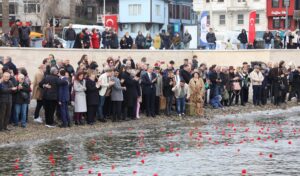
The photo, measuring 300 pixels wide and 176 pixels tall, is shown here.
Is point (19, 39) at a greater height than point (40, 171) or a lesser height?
greater

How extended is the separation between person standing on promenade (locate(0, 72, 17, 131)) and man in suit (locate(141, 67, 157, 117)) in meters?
6.53

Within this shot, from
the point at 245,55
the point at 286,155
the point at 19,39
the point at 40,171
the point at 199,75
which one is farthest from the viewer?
the point at 245,55

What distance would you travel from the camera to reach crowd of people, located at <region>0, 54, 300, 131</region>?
24250 mm

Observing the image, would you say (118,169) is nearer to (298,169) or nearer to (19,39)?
(298,169)

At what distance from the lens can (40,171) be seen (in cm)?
1656

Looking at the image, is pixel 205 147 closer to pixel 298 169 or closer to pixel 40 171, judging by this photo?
pixel 298 169

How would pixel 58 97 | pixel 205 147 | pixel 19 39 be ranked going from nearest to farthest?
pixel 205 147
pixel 58 97
pixel 19 39

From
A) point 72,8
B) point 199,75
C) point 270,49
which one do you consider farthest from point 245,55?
point 72,8

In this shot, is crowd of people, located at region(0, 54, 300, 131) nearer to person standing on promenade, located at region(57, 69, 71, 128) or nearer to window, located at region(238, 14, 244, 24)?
person standing on promenade, located at region(57, 69, 71, 128)

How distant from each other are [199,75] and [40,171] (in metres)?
14.5

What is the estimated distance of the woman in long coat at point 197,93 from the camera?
96.8 ft

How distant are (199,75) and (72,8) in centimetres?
6122

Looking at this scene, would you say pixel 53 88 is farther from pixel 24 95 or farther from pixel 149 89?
pixel 149 89

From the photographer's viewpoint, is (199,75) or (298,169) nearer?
(298,169)
